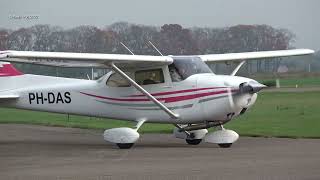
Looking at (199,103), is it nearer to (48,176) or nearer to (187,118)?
(187,118)

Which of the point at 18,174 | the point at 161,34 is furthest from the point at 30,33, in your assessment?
the point at 18,174

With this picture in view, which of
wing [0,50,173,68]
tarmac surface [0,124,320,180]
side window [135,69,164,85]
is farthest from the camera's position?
side window [135,69,164,85]

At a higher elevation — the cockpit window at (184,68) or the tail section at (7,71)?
the cockpit window at (184,68)

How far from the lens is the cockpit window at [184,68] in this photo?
48.9ft

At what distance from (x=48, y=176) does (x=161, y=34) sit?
21.3 meters

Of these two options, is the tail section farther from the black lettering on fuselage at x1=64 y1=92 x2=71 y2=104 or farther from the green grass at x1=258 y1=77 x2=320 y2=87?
the green grass at x1=258 y1=77 x2=320 y2=87

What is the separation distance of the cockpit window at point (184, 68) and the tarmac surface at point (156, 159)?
1.66m

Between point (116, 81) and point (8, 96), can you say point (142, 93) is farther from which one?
point (8, 96)

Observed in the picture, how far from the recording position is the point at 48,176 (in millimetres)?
9195

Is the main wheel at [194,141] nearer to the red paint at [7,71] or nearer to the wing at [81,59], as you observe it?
the wing at [81,59]

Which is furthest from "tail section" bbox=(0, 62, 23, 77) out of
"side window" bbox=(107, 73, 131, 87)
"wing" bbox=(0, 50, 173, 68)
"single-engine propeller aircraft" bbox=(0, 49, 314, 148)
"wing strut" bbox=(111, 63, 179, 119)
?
"wing strut" bbox=(111, 63, 179, 119)

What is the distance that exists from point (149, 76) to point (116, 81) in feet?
3.18

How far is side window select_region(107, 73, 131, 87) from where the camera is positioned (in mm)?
15738

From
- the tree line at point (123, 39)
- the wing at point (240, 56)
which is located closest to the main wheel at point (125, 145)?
the wing at point (240, 56)
